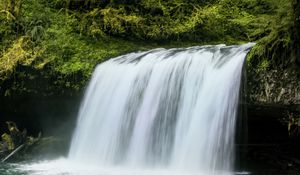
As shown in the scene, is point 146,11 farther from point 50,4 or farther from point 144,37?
point 50,4

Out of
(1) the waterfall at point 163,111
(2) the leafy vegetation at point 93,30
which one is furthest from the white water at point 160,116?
(2) the leafy vegetation at point 93,30

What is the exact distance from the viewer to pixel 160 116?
856cm

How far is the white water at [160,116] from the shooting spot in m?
7.76

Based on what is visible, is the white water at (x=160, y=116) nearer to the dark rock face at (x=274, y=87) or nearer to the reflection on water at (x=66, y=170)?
the reflection on water at (x=66, y=170)

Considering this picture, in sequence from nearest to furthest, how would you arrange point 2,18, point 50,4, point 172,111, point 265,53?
1. point 265,53
2. point 172,111
3. point 2,18
4. point 50,4

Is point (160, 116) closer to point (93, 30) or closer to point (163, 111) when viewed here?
point (163, 111)

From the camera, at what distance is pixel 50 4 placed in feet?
40.9

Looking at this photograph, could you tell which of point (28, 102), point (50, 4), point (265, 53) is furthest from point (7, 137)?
point (265, 53)

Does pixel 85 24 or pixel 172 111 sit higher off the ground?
pixel 85 24

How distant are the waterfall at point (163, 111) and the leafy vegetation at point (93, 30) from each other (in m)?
0.63

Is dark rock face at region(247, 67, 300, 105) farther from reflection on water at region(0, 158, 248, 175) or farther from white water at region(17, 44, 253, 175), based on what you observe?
reflection on water at region(0, 158, 248, 175)

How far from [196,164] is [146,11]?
18.8ft

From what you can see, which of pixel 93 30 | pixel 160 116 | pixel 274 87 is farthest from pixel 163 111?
pixel 93 30

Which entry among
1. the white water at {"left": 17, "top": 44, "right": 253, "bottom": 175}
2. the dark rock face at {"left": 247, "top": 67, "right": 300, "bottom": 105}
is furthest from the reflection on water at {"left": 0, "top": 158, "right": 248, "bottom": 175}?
the dark rock face at {"left": 247, "top": 67, "right": 300, "bottom": 105}
